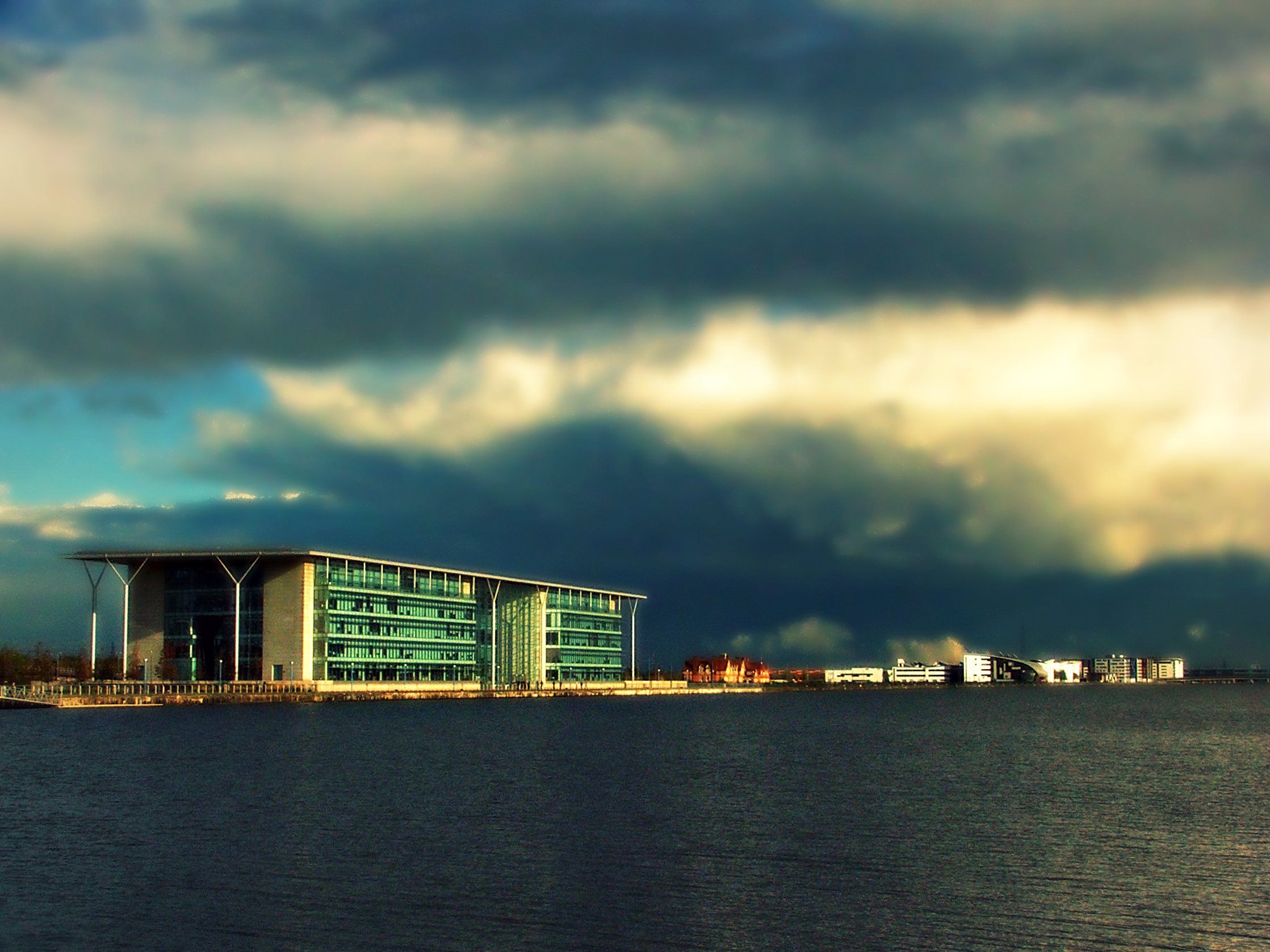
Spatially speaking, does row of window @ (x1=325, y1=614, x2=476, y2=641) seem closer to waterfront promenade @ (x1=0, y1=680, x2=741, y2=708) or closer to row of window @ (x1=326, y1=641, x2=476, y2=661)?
row of window @ (x1=326, y1=641, x2=476, y2=661)

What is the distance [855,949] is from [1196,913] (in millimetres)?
10678

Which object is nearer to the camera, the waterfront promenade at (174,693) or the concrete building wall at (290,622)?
the waterfront promenade at (174,693)

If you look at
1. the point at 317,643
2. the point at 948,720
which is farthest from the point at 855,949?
the point at 317,643

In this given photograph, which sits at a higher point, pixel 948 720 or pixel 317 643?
pixel 317 643

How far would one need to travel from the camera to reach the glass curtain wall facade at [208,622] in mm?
173500

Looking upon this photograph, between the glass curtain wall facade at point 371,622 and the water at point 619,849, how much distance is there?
79.2 metres

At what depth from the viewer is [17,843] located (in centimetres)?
4725

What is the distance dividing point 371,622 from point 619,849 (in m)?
143

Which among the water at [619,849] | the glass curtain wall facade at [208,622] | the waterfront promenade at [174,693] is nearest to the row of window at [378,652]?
the waterfront promenade at [174,693]

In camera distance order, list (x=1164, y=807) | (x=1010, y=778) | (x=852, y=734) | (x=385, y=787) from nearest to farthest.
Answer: (x=1164, y=807), (x=385, y=787), (x=1010, y=778), (x=852, y=734)

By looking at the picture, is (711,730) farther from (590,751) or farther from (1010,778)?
(1010,778)

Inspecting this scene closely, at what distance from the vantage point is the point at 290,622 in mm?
170875

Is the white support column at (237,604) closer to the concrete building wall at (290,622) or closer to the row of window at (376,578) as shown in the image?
the concrete building wall at (290,622)

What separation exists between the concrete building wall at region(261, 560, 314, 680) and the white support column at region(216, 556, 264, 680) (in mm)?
2529
